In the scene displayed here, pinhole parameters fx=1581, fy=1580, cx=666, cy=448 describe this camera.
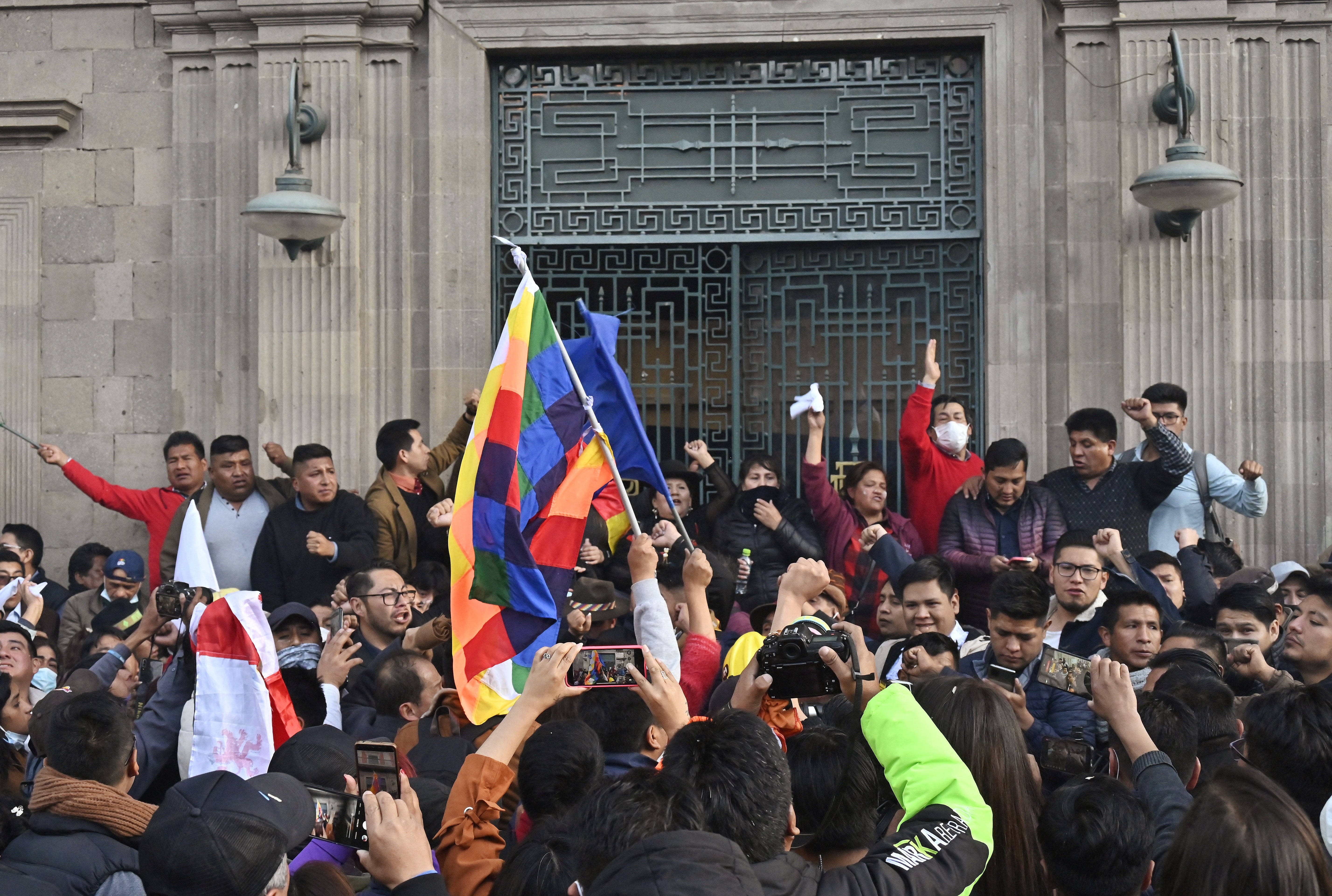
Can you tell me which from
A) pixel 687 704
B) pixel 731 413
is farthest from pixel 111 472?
pixel 687 704

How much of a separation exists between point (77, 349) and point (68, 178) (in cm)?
123

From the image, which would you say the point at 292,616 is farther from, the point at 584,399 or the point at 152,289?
the point at 152,289

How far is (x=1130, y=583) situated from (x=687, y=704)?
264 cm

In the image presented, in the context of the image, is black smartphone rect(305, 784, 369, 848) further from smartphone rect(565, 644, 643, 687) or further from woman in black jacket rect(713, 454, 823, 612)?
woman in black jacket rect(713, 454, 823, 612)

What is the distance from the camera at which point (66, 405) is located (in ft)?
Answer: 36.7

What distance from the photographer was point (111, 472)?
36.3ft

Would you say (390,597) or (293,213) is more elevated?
(293,213)

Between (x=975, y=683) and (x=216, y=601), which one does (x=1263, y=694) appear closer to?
(x=975, y=683)

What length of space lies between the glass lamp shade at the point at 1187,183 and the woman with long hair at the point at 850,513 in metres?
2.53

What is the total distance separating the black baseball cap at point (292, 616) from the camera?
6.88 m

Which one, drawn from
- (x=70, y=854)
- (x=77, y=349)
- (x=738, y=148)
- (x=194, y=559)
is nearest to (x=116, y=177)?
(x=77, y=349)

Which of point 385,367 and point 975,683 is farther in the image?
point 385,367

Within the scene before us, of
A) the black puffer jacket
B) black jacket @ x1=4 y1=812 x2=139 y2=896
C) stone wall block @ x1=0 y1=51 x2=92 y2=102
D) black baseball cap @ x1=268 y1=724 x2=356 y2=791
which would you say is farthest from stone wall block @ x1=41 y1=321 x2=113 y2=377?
black jacket @ x1=4 y1=812 x2=139 y2=896

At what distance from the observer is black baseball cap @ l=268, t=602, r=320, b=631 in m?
6.88
